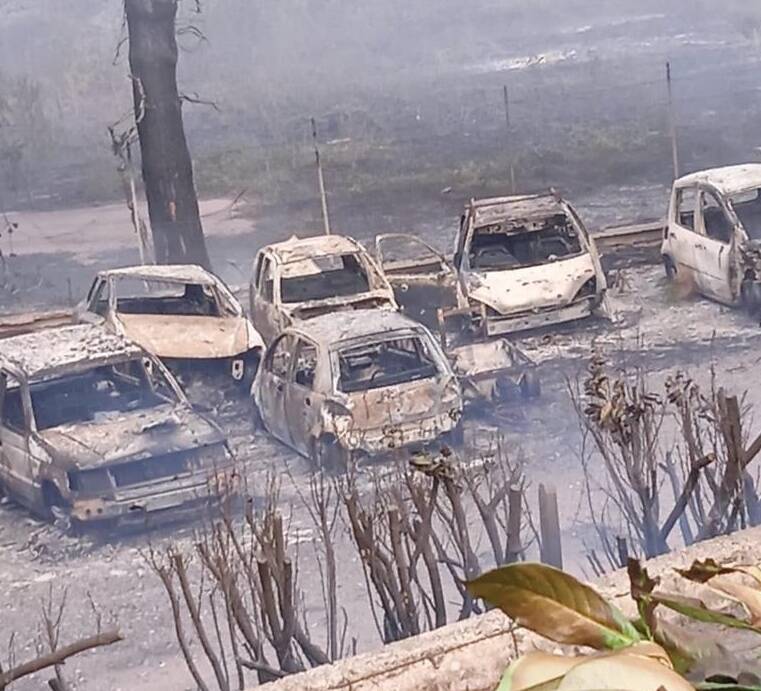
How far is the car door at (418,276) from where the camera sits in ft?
7.59

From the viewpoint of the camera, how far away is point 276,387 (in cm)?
218

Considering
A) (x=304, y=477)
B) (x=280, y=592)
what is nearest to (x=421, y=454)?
(x=304, y=477)

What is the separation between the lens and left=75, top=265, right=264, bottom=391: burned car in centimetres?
212

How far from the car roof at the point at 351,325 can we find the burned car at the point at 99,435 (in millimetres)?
261

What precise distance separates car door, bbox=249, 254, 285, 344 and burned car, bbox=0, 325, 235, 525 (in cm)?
22

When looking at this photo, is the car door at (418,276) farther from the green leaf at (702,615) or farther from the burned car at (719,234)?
the green leaf at (702,615)

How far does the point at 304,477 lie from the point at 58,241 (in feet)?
1.88

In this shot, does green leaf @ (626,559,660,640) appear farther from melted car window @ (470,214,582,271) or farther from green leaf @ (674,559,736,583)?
melted car window @ (470,214,582,271)

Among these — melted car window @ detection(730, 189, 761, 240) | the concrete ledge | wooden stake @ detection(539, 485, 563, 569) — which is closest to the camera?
the concrete ledge

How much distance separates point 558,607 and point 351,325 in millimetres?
1697

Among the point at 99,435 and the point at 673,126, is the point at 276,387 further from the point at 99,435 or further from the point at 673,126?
the point at 673,126

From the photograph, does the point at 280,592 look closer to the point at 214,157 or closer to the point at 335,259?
the point at 335,259

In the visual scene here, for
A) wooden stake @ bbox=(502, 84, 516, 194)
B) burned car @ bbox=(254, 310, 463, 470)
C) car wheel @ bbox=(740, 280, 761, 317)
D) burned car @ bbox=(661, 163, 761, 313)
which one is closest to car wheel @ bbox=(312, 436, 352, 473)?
burned car @ bbox=(254, 310, 463, 470)

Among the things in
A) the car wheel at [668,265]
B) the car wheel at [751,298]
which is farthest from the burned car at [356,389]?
the car wheel at [751,298]
